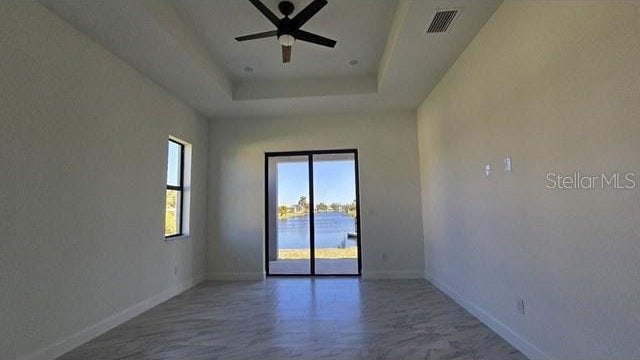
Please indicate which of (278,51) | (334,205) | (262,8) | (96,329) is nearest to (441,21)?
(262,8)

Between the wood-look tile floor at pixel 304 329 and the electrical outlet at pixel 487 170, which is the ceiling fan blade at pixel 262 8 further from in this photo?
the wood-look tile floor at pixel 304 329

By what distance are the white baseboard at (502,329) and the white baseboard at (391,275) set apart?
1.14 meters

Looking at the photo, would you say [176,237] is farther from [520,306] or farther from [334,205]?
[520,306]

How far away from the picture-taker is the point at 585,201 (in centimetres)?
194

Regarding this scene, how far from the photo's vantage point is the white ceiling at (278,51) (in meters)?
2.88

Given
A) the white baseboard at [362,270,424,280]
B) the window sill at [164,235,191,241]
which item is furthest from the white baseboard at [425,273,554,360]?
the window sill at [164,235,191,241]

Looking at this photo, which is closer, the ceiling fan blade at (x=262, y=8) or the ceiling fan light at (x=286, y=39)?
the ceiling fan blade at (x=262, y=8)

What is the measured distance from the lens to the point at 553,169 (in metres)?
2.21

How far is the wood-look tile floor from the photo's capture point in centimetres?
270

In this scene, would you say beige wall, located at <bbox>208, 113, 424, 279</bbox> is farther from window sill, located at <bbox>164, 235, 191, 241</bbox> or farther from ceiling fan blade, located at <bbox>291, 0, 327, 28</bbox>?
ceiling fan blade, located at <bbox>291, 0, 327, 28</bbox>

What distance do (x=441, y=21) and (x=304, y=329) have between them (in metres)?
3.28

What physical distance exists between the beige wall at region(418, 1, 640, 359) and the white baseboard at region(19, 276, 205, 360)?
12.6 ft

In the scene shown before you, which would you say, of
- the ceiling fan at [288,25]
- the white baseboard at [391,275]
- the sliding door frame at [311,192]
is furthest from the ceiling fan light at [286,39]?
the white baseboard at [391,275]

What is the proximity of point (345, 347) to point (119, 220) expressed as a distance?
2.72 meters
